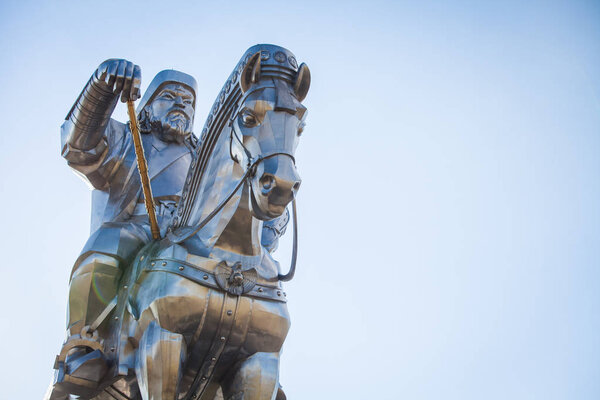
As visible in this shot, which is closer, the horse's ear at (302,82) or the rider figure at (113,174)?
the horse's ear at (302,82)

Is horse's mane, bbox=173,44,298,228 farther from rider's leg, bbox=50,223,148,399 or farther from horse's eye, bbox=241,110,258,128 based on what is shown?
rider's leg, bbox=50,223,148,399

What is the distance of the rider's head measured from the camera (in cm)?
675

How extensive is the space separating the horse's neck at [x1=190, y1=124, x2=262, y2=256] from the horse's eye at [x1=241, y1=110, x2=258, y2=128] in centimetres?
30

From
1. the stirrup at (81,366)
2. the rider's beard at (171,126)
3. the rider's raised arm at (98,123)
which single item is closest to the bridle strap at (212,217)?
the stirrup at (81,366)

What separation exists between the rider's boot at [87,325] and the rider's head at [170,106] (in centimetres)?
153

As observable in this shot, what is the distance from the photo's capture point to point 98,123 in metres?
5.86

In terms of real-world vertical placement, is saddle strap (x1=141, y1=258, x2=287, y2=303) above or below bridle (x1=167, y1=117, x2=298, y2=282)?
below

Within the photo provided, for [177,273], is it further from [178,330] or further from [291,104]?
[291,104]

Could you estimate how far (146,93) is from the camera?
7.03 meters

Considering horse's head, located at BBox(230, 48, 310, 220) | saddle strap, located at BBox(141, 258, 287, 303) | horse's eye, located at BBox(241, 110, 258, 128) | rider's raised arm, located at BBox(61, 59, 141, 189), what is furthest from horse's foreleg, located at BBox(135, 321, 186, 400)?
rider's raised arm, located at BBox(61, 59, 141, 189)

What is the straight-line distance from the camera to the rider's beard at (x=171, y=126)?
672 cm

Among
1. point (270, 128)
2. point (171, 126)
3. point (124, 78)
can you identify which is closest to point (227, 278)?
point (270, 128)

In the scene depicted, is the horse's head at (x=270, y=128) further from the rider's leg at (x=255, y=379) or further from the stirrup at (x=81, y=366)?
the stirrup at (x=81, y=366)

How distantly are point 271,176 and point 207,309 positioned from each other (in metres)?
0.97
